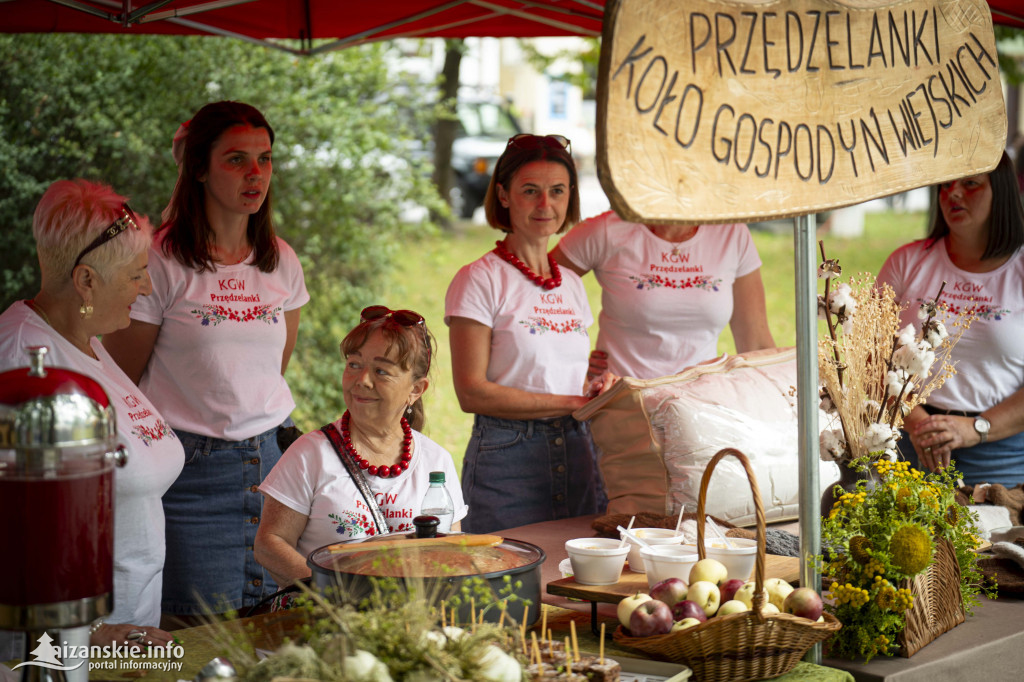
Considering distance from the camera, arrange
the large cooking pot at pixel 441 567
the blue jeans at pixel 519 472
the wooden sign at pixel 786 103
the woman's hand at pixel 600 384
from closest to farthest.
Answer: the wooden sign at pixel 786 103 → the large cooking pot at pixel 441 567 → the woman's hand at pixel 600 384 → the blue jeans at pixel 519 472

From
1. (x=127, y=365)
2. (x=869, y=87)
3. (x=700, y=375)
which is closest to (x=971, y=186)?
(x=700, y=375)

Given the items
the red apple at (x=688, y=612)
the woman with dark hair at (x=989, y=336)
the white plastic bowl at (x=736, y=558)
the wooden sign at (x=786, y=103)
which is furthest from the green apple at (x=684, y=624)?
the woman with dark hair at (x=989, y=336)

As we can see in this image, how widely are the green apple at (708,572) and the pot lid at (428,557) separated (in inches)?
10.6

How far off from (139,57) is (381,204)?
163cm

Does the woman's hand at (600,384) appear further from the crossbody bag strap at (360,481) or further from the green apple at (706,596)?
the green apple at (706,596)

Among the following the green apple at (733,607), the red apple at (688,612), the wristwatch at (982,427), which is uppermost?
the wristwatch at (982,427)

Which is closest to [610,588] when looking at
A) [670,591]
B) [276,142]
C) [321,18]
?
[670,591]

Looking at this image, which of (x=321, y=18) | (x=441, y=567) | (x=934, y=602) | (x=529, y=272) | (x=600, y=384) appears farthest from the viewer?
(x=321, y=18)

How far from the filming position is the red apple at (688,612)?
1778mm

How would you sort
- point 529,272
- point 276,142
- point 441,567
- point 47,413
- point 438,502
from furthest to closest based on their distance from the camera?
point 276,142 → point 529,272 → point 438,502 → point 441,567 → point 47,413

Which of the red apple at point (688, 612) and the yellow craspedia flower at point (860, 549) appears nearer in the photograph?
the red apple at point (688, 612)

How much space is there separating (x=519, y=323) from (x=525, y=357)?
0.31ft

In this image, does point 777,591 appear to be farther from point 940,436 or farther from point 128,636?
point 940,436

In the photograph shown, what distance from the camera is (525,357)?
299 centimetres
